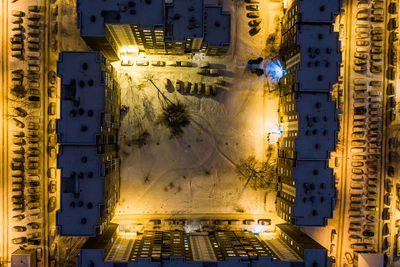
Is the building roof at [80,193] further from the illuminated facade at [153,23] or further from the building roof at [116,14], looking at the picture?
the illuminated facade at [153,23]

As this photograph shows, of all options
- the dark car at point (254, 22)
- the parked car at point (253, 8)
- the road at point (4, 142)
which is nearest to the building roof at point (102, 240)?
the road at point (4, 142)

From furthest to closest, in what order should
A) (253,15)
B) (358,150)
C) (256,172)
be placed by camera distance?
(358,150) → (256,172) → (253,15)

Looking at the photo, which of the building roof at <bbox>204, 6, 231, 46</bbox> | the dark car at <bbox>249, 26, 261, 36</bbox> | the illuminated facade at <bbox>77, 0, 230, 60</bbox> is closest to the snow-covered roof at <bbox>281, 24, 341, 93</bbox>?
the dark car at <bbox>249, 26, 261, 36</bbox>

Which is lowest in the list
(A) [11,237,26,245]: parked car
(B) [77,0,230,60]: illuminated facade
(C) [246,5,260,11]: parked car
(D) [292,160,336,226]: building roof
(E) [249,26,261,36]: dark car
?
(A) [11,237,26,245]: parked car

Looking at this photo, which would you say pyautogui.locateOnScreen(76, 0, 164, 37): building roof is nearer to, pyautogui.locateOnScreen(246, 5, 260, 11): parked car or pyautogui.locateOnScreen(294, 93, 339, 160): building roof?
pyautogui.locateOnScreen(246, 5, 260, 11): parked car

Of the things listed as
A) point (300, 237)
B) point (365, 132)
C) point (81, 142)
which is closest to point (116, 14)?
point (81, 142)

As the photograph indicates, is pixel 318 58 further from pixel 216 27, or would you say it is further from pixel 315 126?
pixel 216 27
